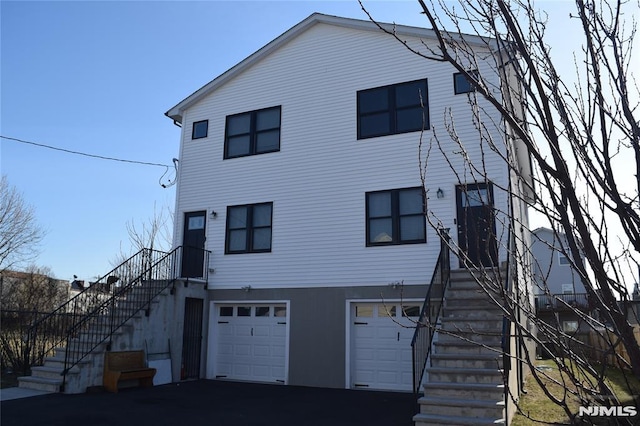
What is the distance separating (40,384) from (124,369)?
1765 mm

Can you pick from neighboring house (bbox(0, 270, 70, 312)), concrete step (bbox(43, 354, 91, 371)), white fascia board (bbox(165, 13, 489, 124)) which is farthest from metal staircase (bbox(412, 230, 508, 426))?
neighboring house (bbox(0, 270, 70, 312))

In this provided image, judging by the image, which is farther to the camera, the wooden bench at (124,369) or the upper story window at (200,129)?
the upper story window at (200,129)

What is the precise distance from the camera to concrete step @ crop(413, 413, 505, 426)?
7.23 meters

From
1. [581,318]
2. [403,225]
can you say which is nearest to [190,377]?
[403,225]

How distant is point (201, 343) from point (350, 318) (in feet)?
14.7

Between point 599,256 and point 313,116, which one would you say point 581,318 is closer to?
point 599,256

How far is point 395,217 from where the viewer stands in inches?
495

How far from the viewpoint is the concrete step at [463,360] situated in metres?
8.39

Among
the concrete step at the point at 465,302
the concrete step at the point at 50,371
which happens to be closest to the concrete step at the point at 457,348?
the concrete step at the point at 465,302

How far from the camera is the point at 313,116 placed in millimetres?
14172

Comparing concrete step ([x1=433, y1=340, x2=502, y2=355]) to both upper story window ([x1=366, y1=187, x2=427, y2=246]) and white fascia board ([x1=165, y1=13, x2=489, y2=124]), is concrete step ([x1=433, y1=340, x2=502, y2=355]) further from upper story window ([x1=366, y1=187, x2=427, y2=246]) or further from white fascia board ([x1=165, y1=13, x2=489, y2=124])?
white fascia board ([x1=165, y1=13, x2=489, y2=124])

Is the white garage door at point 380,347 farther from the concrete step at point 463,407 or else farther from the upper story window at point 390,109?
the upper story window at point 390,109

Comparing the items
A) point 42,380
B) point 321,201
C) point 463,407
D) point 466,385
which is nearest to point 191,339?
point 42,380

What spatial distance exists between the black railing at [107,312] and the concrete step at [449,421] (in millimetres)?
7885
